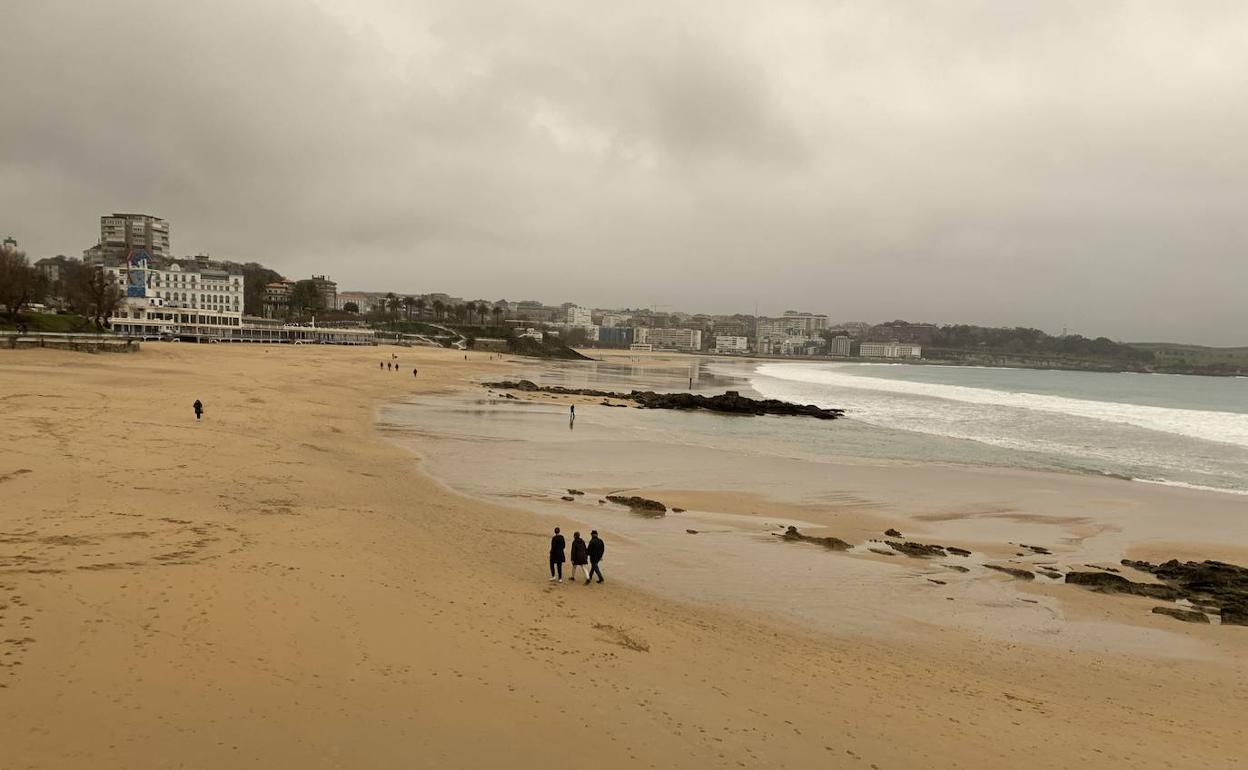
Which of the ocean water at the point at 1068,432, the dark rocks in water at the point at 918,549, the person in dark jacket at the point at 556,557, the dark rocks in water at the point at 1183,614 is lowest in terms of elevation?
the dark rocks in water at the point at 918,549

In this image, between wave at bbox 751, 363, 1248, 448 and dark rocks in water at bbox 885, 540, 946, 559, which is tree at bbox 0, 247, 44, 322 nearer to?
wave at bbox 751, 363, 1248, 448

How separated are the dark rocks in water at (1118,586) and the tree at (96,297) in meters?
70.0

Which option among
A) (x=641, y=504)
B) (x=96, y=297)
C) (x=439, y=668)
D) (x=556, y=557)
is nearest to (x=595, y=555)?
(x=556, y=557)

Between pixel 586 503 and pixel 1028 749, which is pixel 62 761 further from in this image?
pixel 586 503

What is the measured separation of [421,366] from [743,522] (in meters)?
57.5

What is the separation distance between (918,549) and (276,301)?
463 ft

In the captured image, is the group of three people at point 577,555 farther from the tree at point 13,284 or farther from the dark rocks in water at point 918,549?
the tree at point 13,284

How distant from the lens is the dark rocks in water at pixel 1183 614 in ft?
39.9

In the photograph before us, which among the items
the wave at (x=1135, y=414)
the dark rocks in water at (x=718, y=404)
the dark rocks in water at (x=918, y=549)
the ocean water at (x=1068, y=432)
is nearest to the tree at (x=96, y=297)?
the dark rocks in water at (x=718, y=404)

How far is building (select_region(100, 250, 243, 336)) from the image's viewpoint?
269 ft

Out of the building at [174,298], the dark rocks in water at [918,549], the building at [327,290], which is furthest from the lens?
the building at [327,290]

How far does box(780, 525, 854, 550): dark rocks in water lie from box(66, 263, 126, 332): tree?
64.4m

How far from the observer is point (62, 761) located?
5312mm

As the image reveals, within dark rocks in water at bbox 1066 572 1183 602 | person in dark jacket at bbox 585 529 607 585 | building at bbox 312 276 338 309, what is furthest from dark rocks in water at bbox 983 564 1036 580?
building at bbox 312 276 338 309
